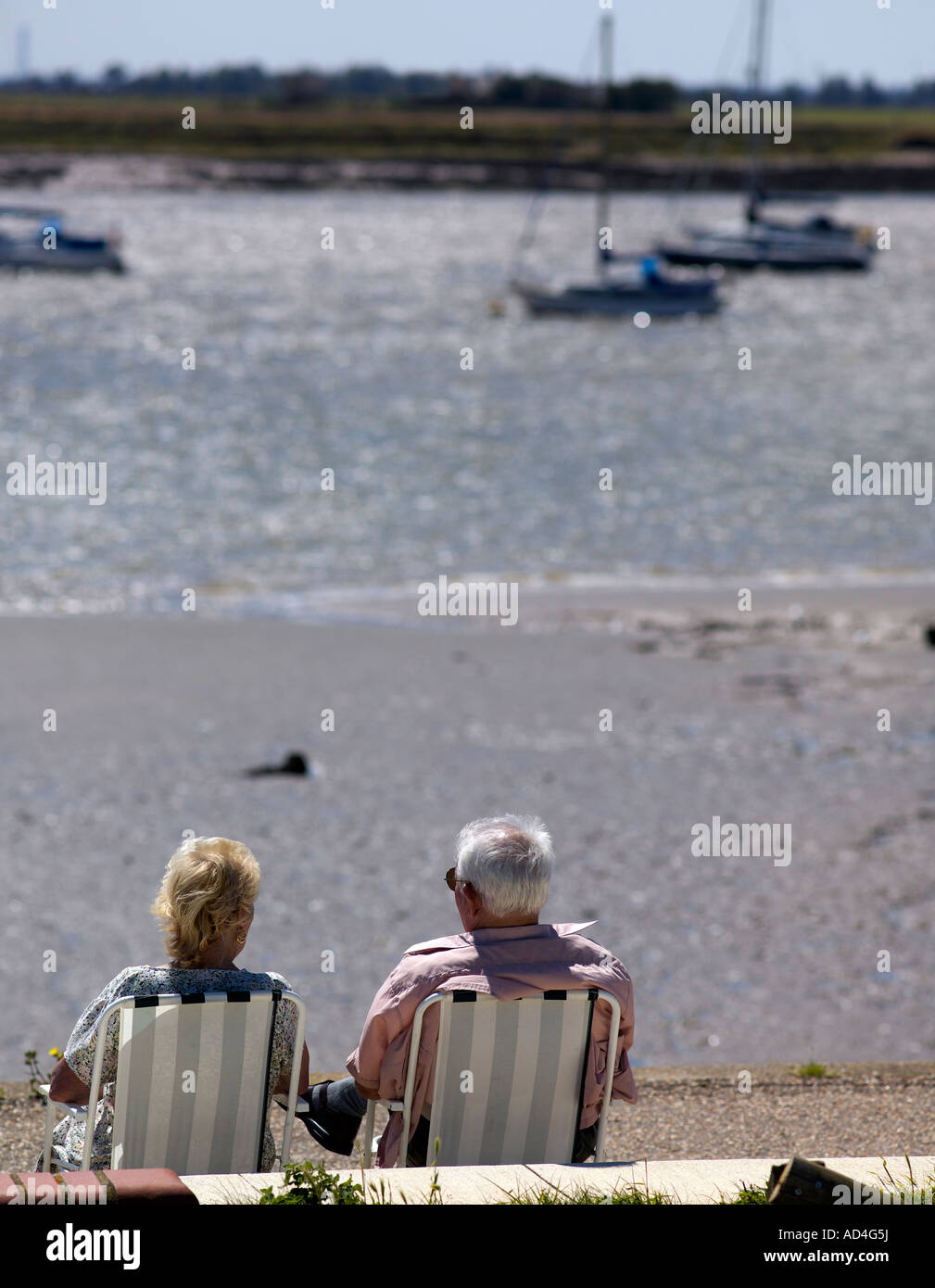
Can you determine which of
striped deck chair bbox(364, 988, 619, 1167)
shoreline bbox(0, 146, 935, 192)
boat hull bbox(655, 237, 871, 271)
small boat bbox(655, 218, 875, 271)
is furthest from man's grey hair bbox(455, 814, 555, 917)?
shoreline bbox(0, 146, 935, 192)

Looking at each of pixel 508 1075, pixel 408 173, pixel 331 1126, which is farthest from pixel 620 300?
pixel 408 173

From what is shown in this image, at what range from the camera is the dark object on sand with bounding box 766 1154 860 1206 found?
3.19 metres

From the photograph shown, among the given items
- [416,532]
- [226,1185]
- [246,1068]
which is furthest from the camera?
[416,532]

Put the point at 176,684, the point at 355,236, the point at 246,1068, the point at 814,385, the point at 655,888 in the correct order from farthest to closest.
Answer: the point at 355,236 < the point at 814,385 < the point at 176,684 < the point at 655,888 < the point at 246,1068

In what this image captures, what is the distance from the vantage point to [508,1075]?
3846 mm

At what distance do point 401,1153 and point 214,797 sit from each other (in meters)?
6.78

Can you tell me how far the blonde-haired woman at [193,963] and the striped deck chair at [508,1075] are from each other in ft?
1.18

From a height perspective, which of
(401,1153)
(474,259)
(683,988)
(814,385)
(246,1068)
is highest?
(474,259)

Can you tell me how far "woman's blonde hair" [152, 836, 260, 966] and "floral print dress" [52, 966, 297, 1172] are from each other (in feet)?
0.22

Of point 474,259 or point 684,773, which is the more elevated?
point 474,259

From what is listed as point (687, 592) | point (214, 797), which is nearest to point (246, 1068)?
point (214, 797)
